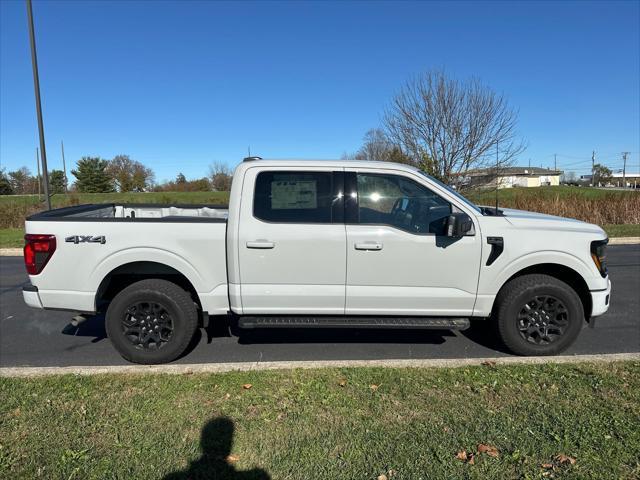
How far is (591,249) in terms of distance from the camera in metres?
4.24

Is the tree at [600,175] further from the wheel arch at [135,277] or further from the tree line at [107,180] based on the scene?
the wheel arch at [135,277]

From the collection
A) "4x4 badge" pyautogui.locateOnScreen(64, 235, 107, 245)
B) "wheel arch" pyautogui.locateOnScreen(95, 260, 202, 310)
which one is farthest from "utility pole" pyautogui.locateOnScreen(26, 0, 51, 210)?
"4x4 badge" pyautogui.locateOnScreen(64, 235, 107, 245)

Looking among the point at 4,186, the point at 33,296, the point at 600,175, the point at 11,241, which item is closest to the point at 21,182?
the point at 4,186

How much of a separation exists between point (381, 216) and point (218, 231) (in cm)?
153

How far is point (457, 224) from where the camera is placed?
3982mm

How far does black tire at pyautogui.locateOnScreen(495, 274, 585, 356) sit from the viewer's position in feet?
13.9

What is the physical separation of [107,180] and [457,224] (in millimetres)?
85014

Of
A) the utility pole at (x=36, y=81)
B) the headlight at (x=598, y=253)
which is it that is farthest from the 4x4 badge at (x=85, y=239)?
the utility pole at (x=36, y=81)

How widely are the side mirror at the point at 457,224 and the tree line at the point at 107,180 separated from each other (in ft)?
222

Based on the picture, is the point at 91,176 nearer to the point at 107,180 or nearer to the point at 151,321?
the point at 107,180

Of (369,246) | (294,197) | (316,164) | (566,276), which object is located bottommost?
(566,276)

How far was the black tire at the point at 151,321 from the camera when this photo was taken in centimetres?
422

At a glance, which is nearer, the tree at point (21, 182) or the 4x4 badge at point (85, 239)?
the 4x4 badge at point (85, 239)

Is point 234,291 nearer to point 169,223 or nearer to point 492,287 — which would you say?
point 169,223
